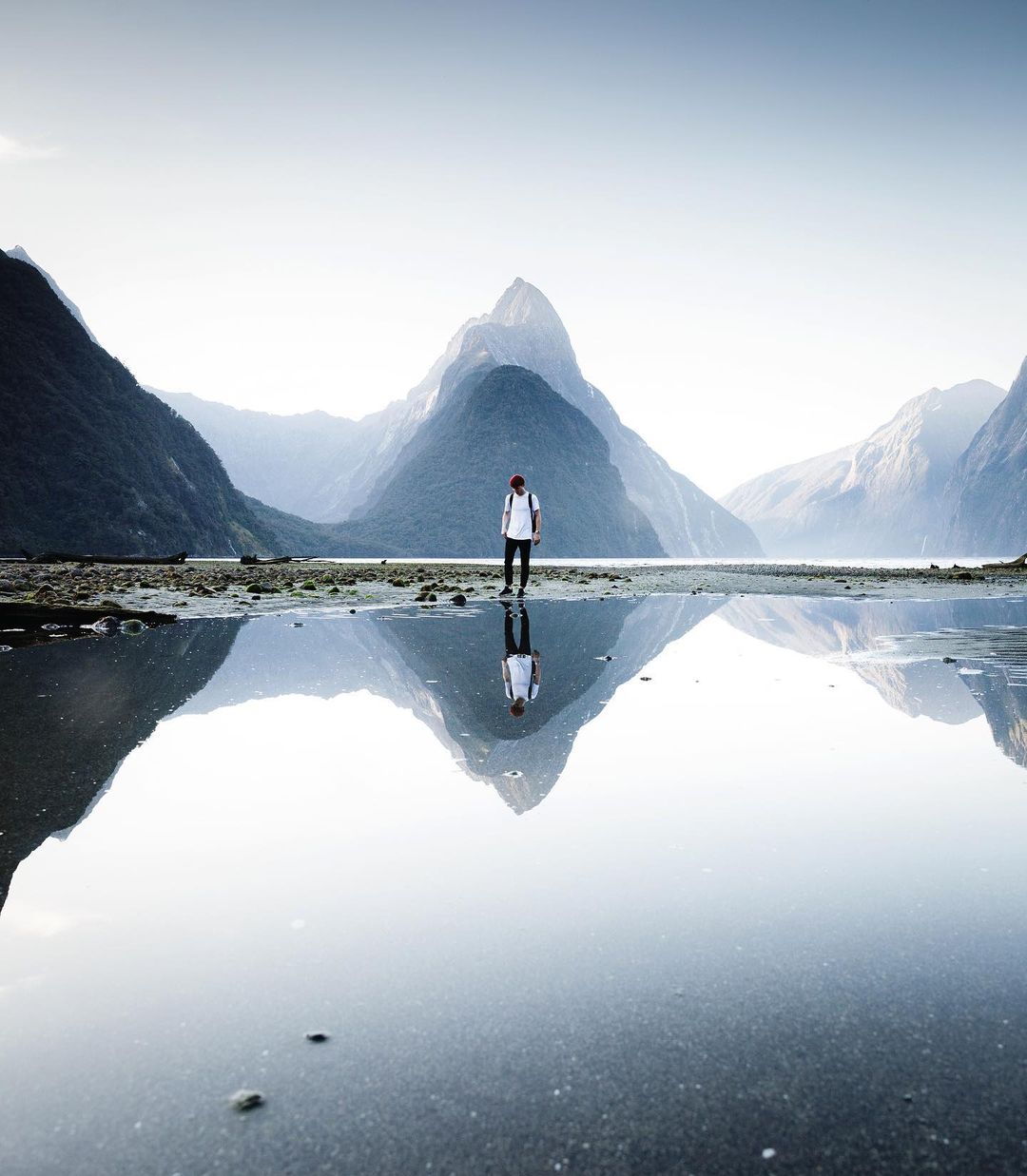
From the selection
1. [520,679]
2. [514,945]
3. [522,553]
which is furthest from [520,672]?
[522,553]

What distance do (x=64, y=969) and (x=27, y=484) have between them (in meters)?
102

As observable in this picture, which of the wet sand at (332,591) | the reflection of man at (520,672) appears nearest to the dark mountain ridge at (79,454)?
the wet sand at (332,591)

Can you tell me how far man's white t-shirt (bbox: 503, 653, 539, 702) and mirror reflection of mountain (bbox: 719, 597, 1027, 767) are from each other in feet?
9.36

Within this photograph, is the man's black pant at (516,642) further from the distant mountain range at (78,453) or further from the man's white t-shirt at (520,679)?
the distant mountain range at (78,453)

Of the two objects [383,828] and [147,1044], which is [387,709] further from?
[147,1044]

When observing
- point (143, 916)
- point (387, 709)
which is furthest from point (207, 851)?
point (387, 709)

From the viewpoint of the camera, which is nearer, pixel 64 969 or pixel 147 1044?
pixel 147 1044

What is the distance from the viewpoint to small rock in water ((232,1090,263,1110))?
1.71m

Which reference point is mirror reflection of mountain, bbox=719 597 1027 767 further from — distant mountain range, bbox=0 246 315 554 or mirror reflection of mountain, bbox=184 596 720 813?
distant mountain range, bbox=0 246 315 554

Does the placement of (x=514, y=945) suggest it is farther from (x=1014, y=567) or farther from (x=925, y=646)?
(x=1014, y=567)

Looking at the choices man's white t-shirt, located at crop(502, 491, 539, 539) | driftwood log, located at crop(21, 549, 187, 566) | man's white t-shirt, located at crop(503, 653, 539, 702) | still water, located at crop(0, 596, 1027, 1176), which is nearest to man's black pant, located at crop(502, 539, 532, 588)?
man's white t-shirt, located at crop(502, 491, 539, 539)

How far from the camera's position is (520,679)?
25.6 ft

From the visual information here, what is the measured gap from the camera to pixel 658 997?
2113 mm

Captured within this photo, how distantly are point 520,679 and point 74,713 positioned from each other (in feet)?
12.1
